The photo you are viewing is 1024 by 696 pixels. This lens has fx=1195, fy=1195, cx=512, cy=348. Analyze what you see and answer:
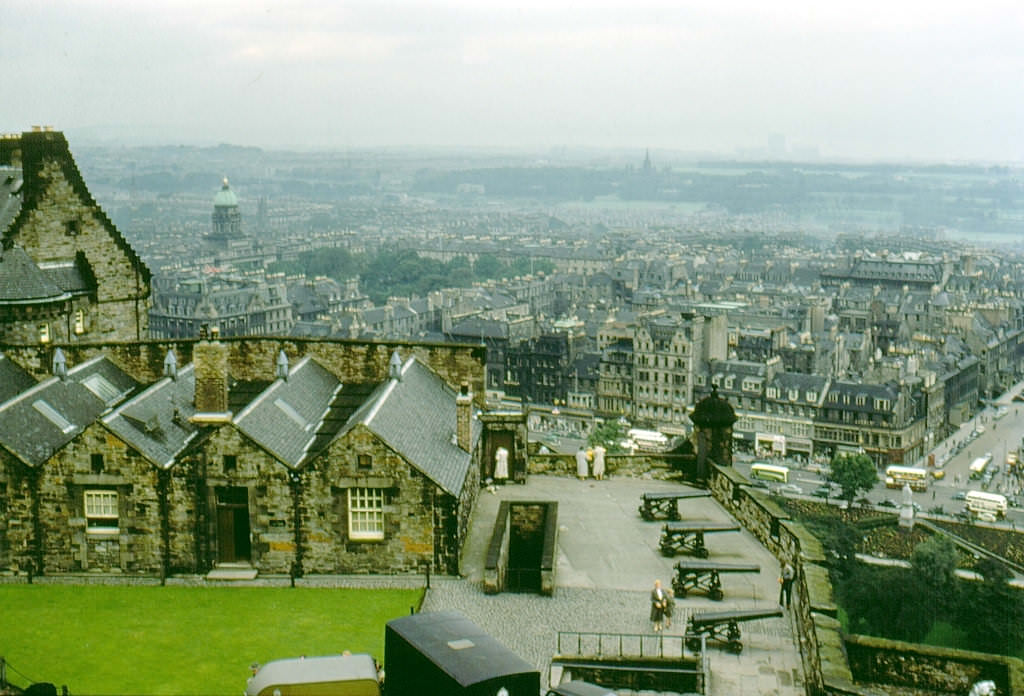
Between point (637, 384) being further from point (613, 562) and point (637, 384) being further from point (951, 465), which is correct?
point (613, 562)

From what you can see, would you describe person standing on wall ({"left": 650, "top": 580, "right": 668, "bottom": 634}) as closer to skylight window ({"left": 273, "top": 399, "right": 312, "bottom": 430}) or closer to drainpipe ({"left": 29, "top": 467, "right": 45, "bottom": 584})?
skylight window ({"left": 273, "top": 399, "right": 312, "bottom": 430})

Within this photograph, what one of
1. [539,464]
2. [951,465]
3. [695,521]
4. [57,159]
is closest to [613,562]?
[695,521]

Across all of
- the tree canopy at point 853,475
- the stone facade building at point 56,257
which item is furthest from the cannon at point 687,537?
the tree canopy at point 853,475

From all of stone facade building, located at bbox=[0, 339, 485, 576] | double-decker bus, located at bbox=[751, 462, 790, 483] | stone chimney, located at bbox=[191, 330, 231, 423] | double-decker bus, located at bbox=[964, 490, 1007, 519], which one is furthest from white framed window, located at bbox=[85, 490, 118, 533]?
double-decker bus, located at bbox=[751, 462, 790, 483]

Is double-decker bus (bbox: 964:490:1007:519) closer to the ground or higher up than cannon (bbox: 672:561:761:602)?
closer to the ground

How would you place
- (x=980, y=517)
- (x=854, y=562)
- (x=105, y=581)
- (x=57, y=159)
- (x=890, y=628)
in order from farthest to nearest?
(x=980, y=517) → (x=854, y=562) → (x=890, y=628) → (x=57, y=159) → (x=105, y=581)

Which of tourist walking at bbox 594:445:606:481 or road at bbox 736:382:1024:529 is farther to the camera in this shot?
road at bbox 736:382:1024:529
